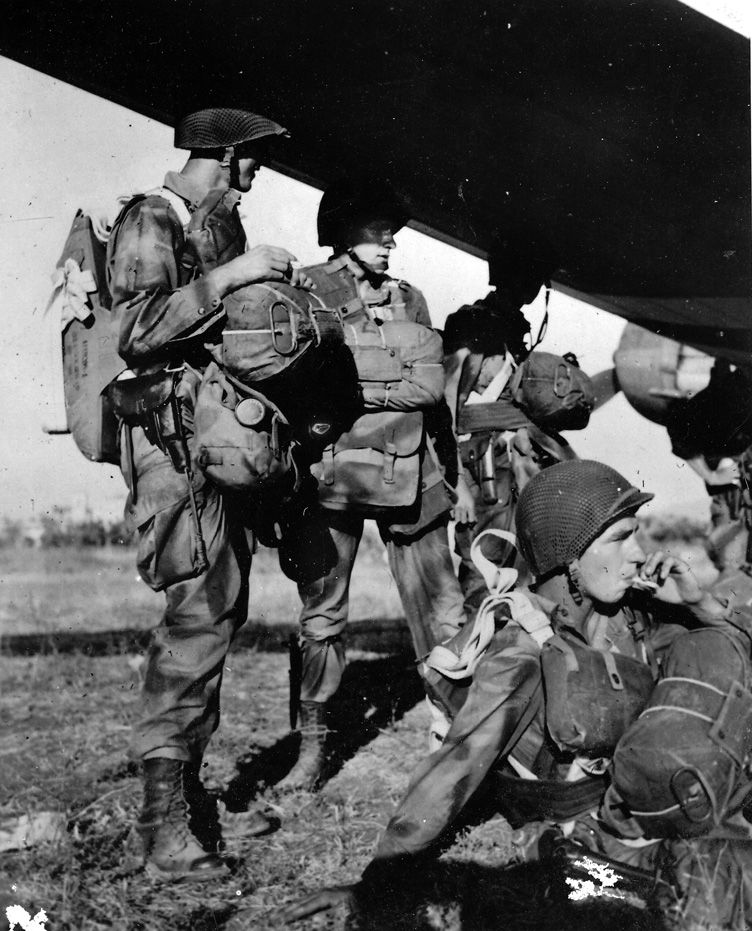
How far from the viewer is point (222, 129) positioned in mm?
3070

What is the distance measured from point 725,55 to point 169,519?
2.86 meters

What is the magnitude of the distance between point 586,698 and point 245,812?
67.4 inches

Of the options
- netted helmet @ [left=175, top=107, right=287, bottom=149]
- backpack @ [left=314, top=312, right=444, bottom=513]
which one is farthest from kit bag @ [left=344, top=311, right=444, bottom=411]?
netted helmet @ [left=175, top=107, right=287, bottom=149]

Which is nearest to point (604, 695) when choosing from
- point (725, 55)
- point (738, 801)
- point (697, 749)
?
point (697, 749)

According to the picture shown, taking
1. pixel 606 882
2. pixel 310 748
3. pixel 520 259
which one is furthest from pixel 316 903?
pixel 520 259

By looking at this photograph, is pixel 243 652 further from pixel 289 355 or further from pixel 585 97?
pixel 585 97

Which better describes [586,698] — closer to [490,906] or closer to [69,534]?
[490,906]

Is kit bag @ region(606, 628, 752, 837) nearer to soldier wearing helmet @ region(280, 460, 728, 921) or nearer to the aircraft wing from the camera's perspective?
soldier wearing helmet @ region(280, 460, 728, 921)

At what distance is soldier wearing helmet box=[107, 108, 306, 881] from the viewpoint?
8.97ft

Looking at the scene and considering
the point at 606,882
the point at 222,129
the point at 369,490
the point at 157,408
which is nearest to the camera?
the point at 606,882

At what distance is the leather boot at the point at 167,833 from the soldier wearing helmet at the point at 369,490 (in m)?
0.80

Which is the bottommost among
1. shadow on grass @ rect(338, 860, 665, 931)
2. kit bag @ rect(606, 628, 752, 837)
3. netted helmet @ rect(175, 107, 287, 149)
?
shadow on grass @ rect(338, 860, 665, 931)

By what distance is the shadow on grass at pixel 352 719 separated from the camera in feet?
12.1

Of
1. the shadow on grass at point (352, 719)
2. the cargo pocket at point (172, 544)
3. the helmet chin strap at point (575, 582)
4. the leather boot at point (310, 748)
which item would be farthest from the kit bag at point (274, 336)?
the shadow on grass at point (352, 719)
